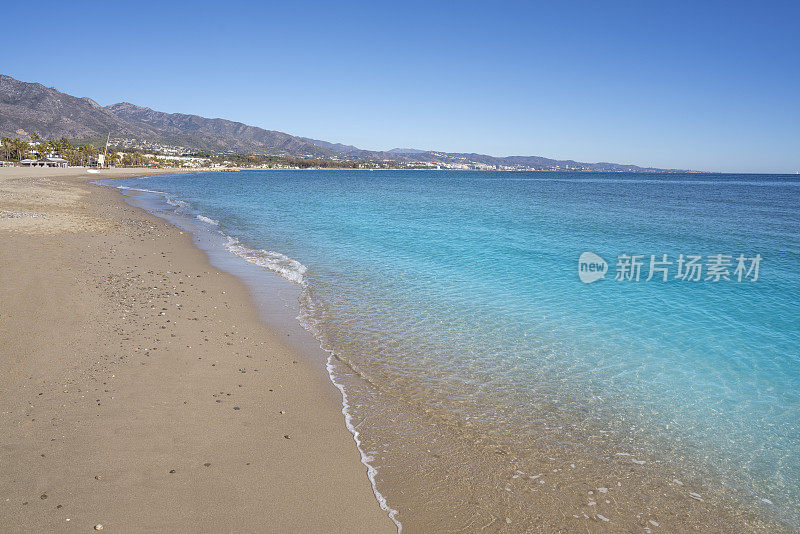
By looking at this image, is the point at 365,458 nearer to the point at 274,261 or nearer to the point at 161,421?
the point at 161,421

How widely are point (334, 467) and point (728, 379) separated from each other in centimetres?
818

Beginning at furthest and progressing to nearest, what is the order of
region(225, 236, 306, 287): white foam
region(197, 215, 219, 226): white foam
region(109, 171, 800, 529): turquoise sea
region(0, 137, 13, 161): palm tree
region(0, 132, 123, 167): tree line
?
region(0, 132, 123, 167): tree line, region(0, 137, 13, 161): palm tree, region(197, 215, 219, 226): white foam, region(225, 236, 306, 287): white foam, region(109, 171, 800, 529): turquoise sea

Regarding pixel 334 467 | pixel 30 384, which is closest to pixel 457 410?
pixel 334 467

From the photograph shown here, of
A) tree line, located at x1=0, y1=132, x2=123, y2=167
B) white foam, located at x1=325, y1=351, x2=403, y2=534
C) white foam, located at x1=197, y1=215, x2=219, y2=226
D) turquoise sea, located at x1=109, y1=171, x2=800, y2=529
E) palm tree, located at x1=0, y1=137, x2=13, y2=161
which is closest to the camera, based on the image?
white foam, located at x1=325, y1=351, x2=403, y2=534

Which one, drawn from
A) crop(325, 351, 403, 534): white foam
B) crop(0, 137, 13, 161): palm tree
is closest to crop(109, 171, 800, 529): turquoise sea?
crop(325, 351, 403, 534): white foam

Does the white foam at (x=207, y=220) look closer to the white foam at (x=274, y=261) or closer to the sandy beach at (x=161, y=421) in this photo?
the white foam at (x=274, y=261)

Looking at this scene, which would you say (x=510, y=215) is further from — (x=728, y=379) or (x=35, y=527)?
(x=35, y=527)

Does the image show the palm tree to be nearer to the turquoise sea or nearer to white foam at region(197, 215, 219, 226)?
white foam at region(197, 215, 219, 226)

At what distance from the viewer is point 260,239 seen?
25297 millimetres

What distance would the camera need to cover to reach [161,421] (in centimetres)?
643

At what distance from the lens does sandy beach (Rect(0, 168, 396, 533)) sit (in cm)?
479

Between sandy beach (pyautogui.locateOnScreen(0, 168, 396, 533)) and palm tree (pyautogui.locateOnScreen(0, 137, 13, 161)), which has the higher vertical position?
palm tree (pyautogui.locateOnScreen(0, 137, 13, 161))

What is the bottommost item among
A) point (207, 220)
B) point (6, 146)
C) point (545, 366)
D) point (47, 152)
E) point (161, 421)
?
point (207, 220)

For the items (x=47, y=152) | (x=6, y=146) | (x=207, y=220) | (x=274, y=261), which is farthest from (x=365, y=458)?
(x=47, y=152)
